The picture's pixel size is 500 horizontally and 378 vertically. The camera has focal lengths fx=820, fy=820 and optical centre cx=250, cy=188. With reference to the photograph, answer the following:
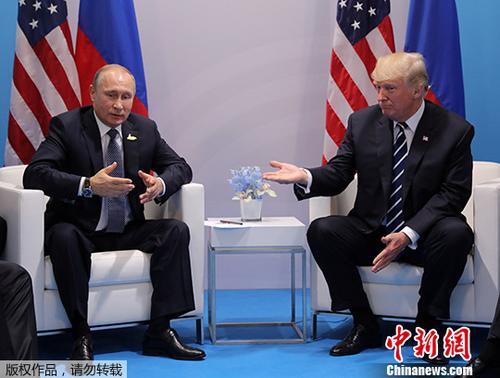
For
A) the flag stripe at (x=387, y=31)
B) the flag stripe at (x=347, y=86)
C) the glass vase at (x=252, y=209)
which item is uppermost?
the flag stripe at (x=387, y=31)

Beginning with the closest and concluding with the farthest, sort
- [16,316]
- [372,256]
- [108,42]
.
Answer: [16,316] < [372,256] < [108,42]

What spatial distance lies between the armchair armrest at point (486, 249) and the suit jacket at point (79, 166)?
1.40 metres

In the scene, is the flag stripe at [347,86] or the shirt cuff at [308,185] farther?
the flag stripe at [347,86]

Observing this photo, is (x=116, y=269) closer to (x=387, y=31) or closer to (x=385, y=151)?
(x=385, y=151)

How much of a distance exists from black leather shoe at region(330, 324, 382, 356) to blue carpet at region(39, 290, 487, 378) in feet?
0.11

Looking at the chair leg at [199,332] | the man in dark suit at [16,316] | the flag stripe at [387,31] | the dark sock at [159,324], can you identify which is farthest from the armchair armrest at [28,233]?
the flag stripe at [387,31]

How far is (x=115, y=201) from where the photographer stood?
3.90 metres

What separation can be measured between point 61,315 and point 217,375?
758mm

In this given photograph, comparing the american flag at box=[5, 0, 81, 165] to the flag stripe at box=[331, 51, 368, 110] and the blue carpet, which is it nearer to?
the blue carpet

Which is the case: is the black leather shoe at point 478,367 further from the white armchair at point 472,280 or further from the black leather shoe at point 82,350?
the black leather shoe at point 82,350

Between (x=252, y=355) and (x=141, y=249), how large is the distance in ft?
2.32

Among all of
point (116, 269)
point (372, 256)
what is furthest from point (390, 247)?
point (116, 269)

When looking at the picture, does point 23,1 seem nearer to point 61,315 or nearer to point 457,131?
point 61,315

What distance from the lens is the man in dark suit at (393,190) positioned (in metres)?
3.67
